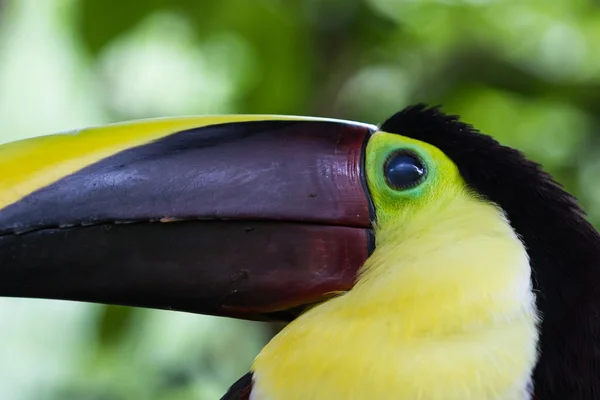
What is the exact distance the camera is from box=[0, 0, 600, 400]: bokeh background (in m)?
2.43

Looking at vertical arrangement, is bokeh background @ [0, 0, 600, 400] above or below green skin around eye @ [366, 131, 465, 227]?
below

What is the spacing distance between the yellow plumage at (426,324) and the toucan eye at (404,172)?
41 millimetres

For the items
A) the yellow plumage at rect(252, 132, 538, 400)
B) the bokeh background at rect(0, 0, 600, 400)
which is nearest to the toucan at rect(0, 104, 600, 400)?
the yellow plumage at rect(252, 132, 538, 400)

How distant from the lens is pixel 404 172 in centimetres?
146

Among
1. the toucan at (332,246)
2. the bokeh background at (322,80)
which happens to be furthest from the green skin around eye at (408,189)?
the bokeh background at (322,80)

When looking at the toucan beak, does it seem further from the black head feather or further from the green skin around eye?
the black head feather

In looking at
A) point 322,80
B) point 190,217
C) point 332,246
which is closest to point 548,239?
point 332,246

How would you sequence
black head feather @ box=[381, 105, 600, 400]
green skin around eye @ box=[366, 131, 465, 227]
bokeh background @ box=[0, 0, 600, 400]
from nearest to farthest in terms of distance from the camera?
black head feather @ box=[381, 105, 600, 400], green skin around eye @ box=[366, 131, 465, 227], bokeh background @ box=[0, 0, 600, 400]

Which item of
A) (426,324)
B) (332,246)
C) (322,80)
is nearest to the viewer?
(426,324)

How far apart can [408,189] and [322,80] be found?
130cm

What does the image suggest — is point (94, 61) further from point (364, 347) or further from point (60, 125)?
point (60, 125)

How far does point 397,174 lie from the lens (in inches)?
57.3

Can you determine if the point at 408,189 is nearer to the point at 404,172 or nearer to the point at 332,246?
the point at 404,172

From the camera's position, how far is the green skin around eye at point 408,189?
1442 millimetres
